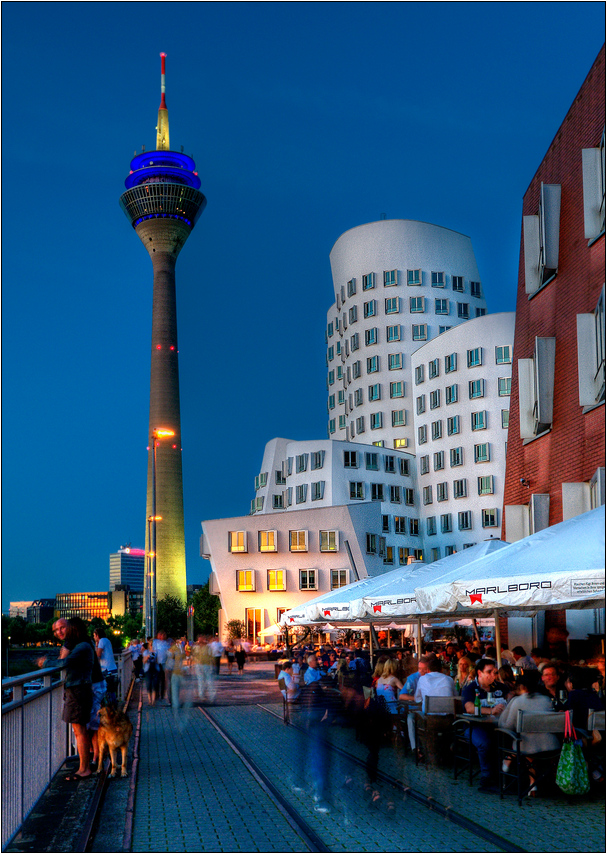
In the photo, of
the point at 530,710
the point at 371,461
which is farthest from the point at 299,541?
the point at 530,710

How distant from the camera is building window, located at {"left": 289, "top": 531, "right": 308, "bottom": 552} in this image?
76062 millimetres

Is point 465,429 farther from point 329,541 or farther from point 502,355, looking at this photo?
point 329,541

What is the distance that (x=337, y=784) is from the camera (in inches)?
460

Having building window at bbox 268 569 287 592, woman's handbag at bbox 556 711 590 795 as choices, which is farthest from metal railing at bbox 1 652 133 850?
building window at bbox 268 569 287 592

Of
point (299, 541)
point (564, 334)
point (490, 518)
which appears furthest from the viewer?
point (299, 541)

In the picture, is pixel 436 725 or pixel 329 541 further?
pixel 329 541

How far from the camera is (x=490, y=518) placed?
71.6 meters

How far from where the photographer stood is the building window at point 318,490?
79188 millimetres

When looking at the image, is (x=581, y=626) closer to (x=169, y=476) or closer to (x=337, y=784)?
(x=337, y=784)

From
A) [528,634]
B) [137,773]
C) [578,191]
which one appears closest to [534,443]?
[528,634]

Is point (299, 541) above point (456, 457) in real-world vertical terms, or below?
below

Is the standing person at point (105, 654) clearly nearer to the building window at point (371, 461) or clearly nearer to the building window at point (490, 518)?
the building window at point (490, 518)

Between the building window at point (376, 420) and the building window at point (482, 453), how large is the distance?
44.9 feet

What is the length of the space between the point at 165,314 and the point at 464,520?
55.0 m
